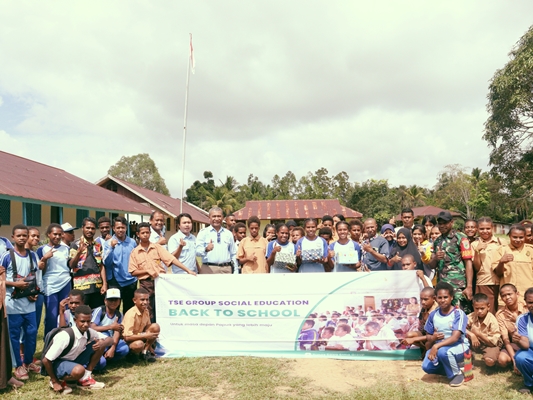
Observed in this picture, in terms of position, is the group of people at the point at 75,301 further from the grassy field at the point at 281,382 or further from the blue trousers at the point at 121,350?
the grassy field at the point at 281,382

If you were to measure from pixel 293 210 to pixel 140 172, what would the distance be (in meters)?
30.0

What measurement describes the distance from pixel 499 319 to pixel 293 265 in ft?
8.40

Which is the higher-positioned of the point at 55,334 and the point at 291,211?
the point at 291,211

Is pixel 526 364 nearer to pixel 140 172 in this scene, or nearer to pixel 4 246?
pixel 4 246

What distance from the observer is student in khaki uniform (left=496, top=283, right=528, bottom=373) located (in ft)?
15.8

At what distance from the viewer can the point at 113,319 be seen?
527 cm

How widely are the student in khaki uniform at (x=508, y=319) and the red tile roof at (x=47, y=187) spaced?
1374 centimetres

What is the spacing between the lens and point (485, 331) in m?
5.01

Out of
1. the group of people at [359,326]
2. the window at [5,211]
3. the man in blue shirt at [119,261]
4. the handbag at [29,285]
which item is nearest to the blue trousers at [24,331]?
the handbag at [29,285]

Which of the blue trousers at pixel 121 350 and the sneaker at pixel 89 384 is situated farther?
the blue trousers at pixel 121 350

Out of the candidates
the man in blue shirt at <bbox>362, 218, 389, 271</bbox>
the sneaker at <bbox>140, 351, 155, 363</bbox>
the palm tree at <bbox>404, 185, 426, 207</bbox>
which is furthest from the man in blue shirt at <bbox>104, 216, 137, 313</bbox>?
the palm tree at <bbox>404, 185, 426, 207</bbox>

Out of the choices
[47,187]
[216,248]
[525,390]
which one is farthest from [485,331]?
[47,187]

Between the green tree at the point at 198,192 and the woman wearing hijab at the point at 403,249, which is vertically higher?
the green tree at the point at 198,192

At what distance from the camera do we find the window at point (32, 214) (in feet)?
54.8
